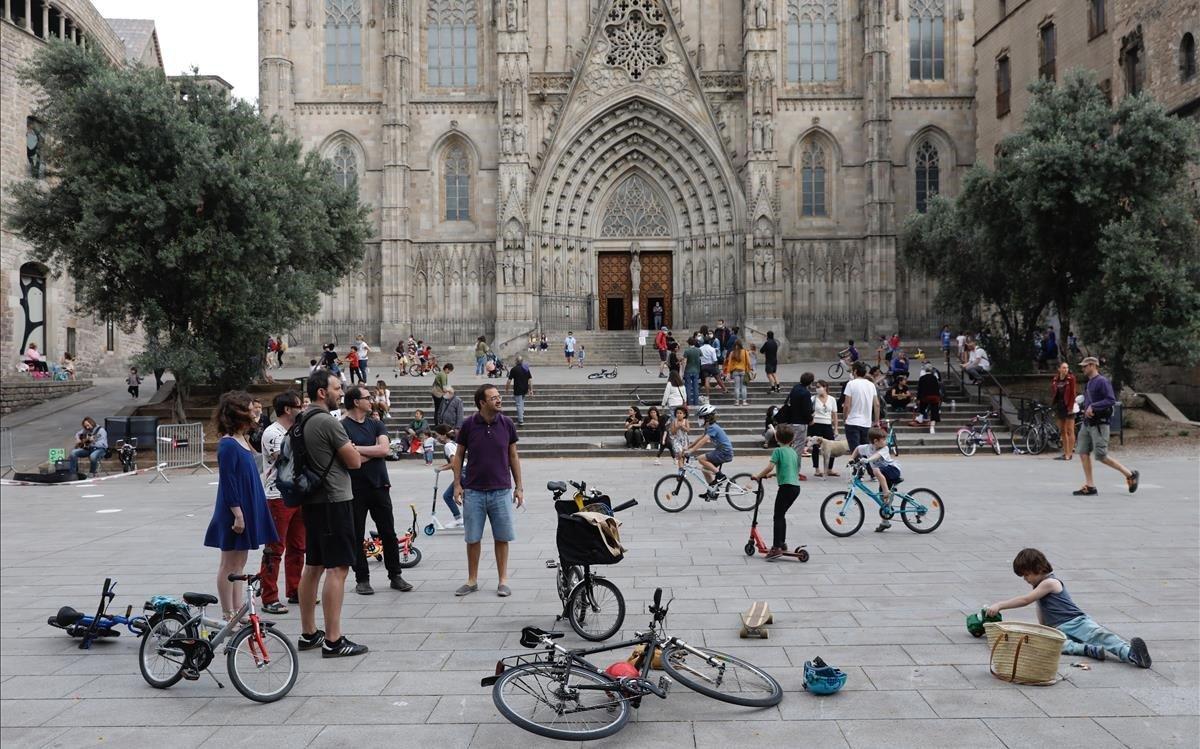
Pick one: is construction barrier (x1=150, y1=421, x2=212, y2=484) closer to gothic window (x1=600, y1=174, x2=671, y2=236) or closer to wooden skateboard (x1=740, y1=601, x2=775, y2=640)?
wooden skateboard (x1=740, y1=601, x2=775, y2=640)

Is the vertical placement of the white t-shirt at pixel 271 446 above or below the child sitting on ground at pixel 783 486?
above

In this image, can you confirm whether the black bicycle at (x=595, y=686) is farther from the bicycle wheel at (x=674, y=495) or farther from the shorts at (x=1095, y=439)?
the shorts at (x=1095, y=439)

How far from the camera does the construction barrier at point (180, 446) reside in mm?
18781

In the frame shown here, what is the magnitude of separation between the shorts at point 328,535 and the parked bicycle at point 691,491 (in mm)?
6889

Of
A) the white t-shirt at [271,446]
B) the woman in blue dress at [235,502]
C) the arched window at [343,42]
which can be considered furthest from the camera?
the arched window at [343,42]

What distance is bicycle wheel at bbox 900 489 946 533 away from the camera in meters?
11.2

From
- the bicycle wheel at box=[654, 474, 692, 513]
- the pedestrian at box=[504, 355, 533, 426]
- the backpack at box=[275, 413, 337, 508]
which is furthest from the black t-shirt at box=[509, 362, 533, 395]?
the backpack at box=[275, 413, 337, 508]

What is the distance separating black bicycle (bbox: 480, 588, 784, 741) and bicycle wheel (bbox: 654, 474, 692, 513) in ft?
24.1

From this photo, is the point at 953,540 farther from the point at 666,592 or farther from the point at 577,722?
the point at 577,722

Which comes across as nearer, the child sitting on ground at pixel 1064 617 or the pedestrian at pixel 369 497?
the child sitting on ground at pixel 1064 617

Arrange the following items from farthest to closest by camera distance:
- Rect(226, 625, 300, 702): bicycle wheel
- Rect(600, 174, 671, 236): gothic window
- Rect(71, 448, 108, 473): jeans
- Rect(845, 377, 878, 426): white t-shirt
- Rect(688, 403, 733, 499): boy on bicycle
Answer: Rect(600, 174, 671, 236): gothic window
Rect(71, 448, 108, 473): jeans
Rect(845, 377, 878, 426): white t-shirt
Rect(688, 403, 733, 499): boy on bicycle
Rect(226, 625, 300, 702): bicycle wheel

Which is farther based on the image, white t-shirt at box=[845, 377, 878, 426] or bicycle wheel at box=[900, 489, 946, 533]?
white t-shirt at box=[845, 377, 878, 426]

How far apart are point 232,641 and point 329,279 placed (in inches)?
876

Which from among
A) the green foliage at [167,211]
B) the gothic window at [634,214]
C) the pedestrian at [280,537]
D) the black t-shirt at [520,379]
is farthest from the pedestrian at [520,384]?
the gothic window at [634,214]
